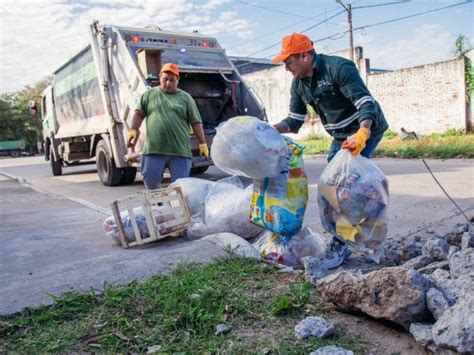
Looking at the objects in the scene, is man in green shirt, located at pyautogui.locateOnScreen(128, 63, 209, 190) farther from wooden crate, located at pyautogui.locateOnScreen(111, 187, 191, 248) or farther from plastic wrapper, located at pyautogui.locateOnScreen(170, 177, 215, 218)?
wooden crate, located at pyautogui.locateOnScreen(111, 187, 191, 248)

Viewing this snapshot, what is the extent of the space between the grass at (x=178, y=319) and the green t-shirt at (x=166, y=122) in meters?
2.23

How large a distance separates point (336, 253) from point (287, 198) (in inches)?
19.7

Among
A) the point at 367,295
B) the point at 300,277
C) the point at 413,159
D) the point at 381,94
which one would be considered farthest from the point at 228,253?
the point at 381,94

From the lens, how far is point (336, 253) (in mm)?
2877

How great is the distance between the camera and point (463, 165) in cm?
832

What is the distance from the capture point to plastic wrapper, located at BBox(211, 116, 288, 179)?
2.61m

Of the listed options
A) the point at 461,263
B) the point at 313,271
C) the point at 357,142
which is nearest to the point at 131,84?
the point at 357,142

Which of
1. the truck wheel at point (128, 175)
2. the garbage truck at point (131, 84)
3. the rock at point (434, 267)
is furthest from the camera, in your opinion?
the truck wheel at point (128, 175)

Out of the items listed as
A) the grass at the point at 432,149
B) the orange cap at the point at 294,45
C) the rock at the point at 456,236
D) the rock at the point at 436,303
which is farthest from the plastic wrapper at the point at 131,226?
the grass at the point at 432,149

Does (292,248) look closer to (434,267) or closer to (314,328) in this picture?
(434,267)

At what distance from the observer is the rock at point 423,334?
1.57 m

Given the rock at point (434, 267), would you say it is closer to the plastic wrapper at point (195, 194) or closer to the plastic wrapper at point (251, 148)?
the plastic wrapper at point (251, 148)

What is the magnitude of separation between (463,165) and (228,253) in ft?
22.9

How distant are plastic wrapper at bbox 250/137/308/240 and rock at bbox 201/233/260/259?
20 centimetres
